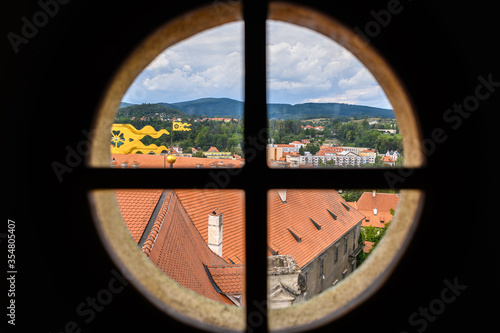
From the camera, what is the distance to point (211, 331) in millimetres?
922

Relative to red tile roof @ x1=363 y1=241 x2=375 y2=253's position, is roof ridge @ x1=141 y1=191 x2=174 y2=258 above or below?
above

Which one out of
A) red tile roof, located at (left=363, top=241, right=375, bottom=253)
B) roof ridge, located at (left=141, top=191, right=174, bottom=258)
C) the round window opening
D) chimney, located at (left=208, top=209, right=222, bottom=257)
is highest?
the round window opening

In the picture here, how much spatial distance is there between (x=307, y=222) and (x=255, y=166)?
19.6m

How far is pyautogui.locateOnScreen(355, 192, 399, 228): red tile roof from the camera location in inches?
1118

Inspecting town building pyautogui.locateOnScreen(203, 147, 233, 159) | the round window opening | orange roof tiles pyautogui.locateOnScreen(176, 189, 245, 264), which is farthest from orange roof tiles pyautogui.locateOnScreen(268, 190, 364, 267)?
the round window opening

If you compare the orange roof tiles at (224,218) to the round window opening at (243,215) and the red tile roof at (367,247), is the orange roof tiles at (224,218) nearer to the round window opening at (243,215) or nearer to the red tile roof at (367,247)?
the round window opening at (243,215)

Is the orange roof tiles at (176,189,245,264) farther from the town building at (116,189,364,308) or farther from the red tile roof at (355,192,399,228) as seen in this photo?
the red tile roof at (355,192,399,228)

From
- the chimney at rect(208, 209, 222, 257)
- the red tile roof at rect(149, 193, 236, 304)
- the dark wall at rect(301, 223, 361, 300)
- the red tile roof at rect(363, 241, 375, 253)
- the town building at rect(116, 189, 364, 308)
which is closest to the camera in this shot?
the town building at rect(116, 189, 364, 308)

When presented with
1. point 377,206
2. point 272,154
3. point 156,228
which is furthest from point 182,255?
point 377,206

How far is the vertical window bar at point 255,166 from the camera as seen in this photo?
2.96 feet

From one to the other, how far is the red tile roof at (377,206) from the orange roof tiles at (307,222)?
15.0ft

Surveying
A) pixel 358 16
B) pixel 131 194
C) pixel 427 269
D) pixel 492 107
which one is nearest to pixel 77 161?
pixel 358 16

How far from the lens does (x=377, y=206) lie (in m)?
28.6

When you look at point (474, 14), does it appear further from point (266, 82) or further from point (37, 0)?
point (37, 0)
